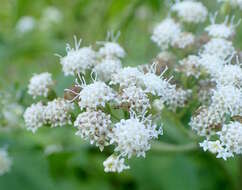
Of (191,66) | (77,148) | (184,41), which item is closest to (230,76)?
(191,66)

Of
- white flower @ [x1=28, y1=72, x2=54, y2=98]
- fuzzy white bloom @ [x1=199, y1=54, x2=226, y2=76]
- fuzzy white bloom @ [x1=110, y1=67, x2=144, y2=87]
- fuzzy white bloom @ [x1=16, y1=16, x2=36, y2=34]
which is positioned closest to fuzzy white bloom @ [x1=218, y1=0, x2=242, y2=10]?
fuzzy white bloom @ [x1=199, y1=54, x2=226, y2=76]

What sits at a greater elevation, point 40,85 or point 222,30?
point 222,30

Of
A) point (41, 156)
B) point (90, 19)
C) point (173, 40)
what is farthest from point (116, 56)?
point (90, 19)

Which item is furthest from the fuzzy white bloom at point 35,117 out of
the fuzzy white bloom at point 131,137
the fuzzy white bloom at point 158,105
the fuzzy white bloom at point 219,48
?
the fuzzy white bloom at point 219,48

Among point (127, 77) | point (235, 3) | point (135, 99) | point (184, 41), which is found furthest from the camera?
point (235, 3)

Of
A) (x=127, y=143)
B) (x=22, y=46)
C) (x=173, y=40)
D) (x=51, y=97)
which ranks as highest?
(x=22, y=46)

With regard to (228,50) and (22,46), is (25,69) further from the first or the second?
(228,50)

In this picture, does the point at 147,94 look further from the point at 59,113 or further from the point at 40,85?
the point at 40,85
